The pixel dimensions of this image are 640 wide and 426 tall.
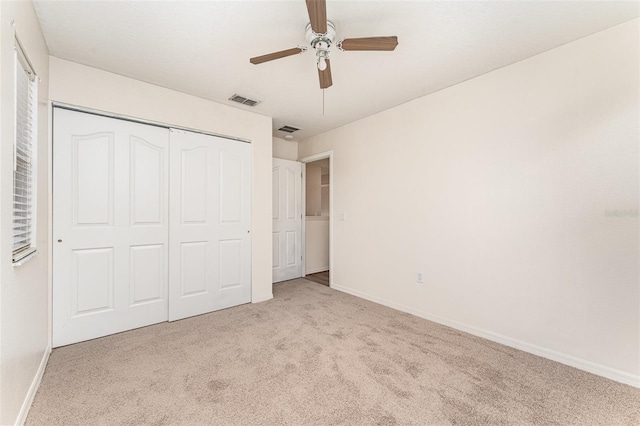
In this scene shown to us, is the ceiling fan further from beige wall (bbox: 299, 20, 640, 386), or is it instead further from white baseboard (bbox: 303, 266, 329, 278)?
white baseboard (bbox: 303, 266, 329, 278)

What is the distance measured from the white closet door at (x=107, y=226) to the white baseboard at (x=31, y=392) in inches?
14.6

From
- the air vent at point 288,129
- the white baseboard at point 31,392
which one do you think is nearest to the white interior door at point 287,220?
the air vent at point 288,129

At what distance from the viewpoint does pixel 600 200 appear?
1992 mm

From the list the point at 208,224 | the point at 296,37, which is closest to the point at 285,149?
the point at 208,224

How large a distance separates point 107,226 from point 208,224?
96cm

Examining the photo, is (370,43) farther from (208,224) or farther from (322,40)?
(208,224)

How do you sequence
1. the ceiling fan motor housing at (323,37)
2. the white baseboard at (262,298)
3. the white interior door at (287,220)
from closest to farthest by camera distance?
the ceiling fan motor housing at (323,37), the white baseboard at (262,298), the white interior door at (287,220)

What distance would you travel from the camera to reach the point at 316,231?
534 cm

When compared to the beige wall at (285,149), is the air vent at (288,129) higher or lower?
higher

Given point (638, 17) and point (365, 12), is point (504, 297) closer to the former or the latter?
point (638, 17)

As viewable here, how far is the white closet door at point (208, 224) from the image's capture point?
118 inches

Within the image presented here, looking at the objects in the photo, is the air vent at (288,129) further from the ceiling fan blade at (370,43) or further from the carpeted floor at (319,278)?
the carpeted floor at (319,278)

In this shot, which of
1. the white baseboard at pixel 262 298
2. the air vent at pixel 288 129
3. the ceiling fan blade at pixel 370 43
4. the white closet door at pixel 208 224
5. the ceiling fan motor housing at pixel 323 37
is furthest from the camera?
the air vent at pixel 288 129

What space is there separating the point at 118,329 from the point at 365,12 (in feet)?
11.6
